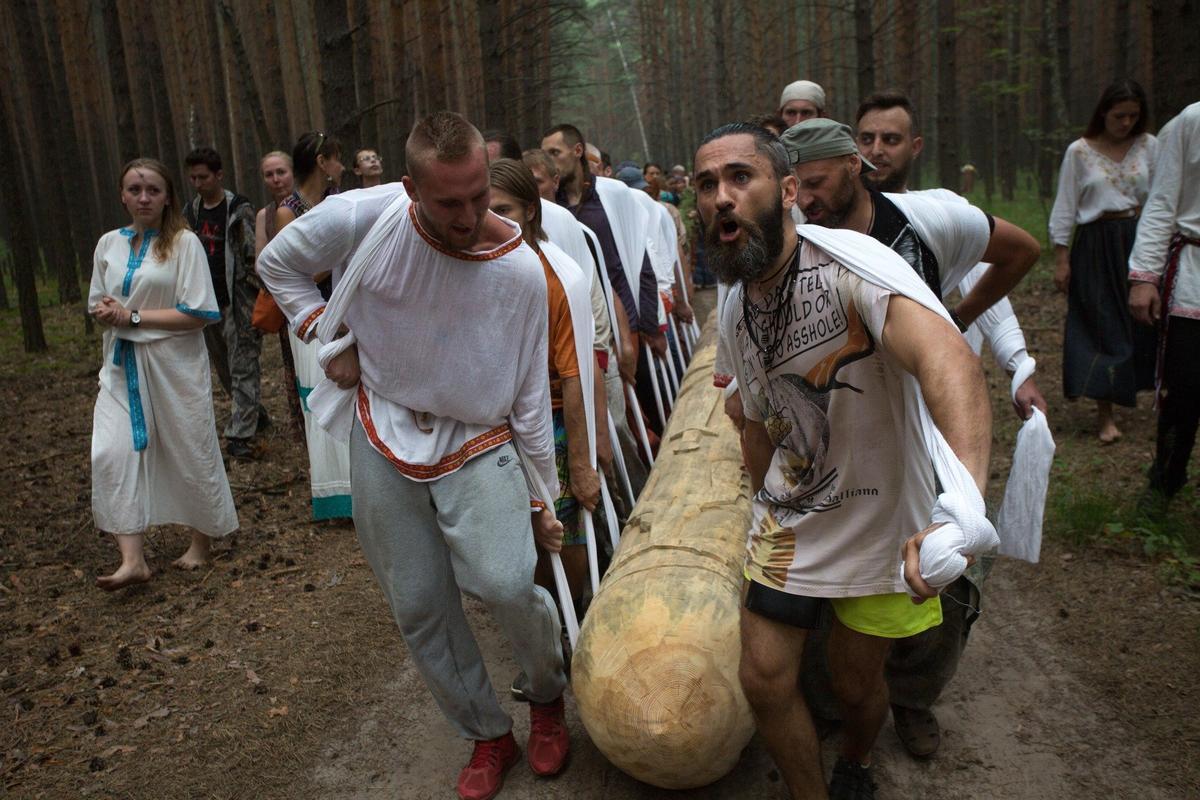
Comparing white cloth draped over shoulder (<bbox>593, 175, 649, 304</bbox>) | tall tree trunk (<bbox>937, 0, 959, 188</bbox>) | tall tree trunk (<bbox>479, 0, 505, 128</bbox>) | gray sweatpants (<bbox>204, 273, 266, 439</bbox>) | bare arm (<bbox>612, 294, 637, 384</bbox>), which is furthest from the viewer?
tall tree trunk (<bbox>937, 0, 959, 188</bbox>)

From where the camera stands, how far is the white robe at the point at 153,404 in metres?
5.16

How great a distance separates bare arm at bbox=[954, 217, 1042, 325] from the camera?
3.50 meters

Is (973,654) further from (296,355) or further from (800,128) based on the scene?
(296,355)

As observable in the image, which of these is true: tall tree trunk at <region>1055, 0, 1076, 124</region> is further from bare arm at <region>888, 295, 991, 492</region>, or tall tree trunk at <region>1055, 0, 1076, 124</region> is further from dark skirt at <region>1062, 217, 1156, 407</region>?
bare arm at <region>888, 295, 991, 492</region>

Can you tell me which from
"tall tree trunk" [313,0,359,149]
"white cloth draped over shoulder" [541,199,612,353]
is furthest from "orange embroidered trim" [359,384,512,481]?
"tall tree trunk" [313,0,359,149]

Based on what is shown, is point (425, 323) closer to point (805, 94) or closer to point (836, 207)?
point (836, 207)

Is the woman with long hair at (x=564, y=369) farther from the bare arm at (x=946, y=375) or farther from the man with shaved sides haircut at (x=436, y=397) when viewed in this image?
the bare arm at (x=946, y=375)

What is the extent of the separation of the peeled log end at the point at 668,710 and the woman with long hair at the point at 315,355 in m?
2.95

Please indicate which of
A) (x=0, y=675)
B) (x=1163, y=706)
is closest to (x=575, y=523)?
(x=1163, y=706)

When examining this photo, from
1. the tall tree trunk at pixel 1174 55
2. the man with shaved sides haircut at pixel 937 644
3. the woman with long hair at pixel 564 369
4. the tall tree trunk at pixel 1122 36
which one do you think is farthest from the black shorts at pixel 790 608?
the tall tree trunk at pixel 1122 36

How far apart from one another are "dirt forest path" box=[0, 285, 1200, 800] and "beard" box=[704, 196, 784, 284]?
1905mm

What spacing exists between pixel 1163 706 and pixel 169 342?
511 centimetres

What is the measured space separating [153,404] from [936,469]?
177 inches

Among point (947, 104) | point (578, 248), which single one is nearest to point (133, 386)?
point (578, 248)
